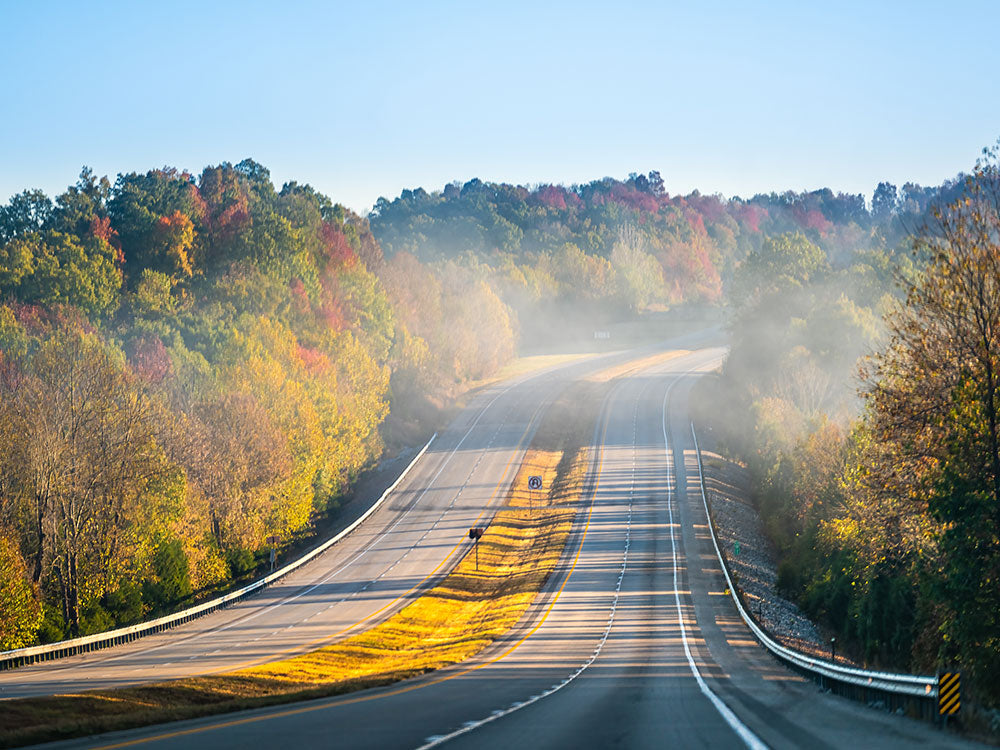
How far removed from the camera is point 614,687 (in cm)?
2331

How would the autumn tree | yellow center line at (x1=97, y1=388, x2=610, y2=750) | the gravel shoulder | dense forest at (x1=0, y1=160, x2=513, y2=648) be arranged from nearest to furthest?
yellow center line at (x1=97, y1=388, x2=610, y2=750), the autumn tree, the gravel shoulder, dense forest at (x1=0, y1=160, x2=513, y2=648)

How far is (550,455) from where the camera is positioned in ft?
301

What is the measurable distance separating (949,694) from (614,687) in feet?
32.8

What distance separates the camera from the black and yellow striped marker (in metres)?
14.6

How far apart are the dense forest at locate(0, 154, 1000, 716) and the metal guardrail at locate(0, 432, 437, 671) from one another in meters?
4.12

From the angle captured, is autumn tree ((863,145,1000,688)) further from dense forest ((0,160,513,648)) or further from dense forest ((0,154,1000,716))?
dense forest ((0,160,513,648))

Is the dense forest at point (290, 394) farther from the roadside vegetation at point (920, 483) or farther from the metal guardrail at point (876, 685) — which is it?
the metal guardrail at point (876, 685)

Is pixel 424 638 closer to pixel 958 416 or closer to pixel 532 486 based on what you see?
pixel 532 486

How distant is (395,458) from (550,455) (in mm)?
15022

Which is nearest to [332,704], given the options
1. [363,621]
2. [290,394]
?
[363,621]

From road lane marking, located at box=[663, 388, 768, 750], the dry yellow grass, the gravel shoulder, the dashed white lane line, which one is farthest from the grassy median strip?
the gravel shoulder

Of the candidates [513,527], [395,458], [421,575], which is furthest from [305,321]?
[421,575]

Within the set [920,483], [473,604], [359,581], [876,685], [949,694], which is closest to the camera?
[949,694]

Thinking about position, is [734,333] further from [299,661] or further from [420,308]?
[299,661]
